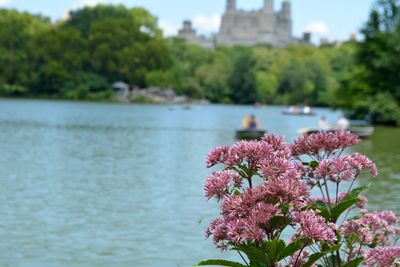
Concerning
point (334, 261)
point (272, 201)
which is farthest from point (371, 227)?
point (272, 201)

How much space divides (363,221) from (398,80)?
54236 mm

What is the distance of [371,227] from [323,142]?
3.36 ft

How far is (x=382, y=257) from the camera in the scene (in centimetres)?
529

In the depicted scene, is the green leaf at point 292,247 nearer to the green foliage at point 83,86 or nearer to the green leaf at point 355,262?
the green leaf at point 355,262

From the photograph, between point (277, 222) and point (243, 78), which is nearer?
point (277, 222)

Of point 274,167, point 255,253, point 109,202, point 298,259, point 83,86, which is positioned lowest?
point 83,86

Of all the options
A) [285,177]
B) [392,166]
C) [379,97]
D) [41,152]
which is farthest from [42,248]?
[379,97]

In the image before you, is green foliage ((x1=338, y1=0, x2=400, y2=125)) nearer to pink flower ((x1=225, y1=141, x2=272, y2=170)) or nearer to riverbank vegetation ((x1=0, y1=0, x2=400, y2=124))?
pink flower ((x1=225, y1=141, x2=272, y2=170))

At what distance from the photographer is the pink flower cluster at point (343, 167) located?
5309mm

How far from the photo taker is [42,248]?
41.2ft

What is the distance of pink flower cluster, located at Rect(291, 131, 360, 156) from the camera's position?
543 cm

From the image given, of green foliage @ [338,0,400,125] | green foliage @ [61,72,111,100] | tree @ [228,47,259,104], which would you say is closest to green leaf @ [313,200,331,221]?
green foliage @ [338,0,400,125]

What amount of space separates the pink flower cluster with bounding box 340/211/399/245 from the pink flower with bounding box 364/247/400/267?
17 cm

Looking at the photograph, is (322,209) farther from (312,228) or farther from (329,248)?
(312,228)
